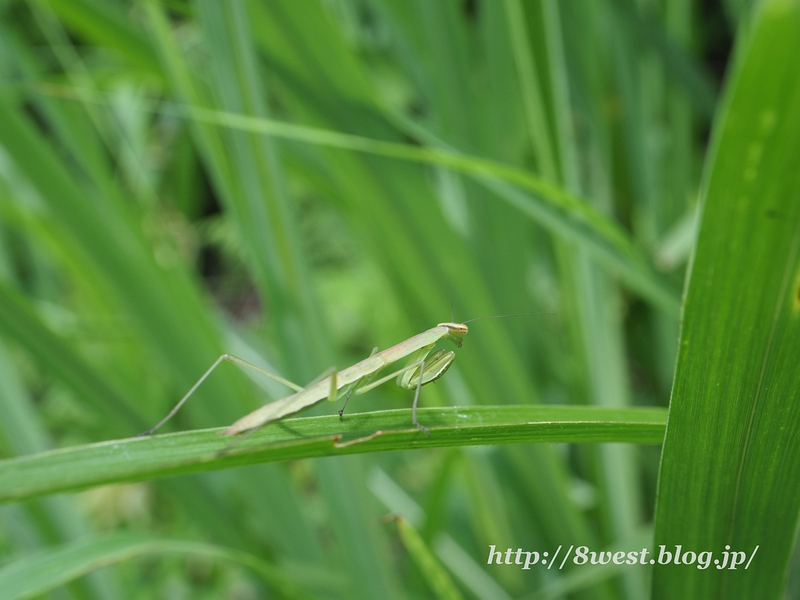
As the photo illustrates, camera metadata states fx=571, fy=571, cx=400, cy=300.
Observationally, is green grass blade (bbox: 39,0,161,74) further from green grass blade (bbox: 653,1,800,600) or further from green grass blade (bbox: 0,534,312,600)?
green grass blade (bbox: 653,1,800,600)

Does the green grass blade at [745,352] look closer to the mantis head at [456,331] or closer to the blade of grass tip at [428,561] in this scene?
the blade of grass tip at [428,561]

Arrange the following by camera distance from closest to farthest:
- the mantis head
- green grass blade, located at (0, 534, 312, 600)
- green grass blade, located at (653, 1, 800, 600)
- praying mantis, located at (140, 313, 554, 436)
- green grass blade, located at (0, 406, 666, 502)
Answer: green grass blade, located at (653, 1, 800, 600) → green grass blade, located at (0, 406, 666, 502) → green grass blade, located at (0, 534, 312, 600) → praying mantis, located at (140, 313, 554, 436) → the mantis head

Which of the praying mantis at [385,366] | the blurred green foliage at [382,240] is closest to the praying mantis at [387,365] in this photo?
the praying mantis at [385,366]

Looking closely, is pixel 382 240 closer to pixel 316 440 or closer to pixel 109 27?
pixel 316 440

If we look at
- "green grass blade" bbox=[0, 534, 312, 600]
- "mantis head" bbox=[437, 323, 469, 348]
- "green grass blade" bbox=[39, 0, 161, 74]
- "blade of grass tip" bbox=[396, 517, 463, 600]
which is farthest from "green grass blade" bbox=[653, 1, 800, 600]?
"green grass blade" bbox=[39, 0, 161, 74]

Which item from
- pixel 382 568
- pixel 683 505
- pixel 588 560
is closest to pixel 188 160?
pixel 382 568

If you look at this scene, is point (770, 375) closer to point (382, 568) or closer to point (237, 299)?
point (382, 568)
